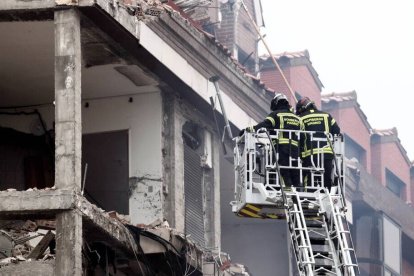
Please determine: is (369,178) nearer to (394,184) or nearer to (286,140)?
(394,184)

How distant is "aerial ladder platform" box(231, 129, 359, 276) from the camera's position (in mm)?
20516

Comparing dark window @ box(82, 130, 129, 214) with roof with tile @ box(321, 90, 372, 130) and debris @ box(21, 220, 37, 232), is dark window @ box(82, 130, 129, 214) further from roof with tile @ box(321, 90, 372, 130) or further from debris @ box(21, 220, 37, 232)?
roof with tile @ box(321, 90, 372, 130)

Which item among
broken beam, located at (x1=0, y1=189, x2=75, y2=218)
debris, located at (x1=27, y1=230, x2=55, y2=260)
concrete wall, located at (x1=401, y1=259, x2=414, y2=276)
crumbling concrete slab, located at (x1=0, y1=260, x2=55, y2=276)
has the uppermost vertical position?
broken beam, located at (x1=0, y1=189, x2=75, y2=218)

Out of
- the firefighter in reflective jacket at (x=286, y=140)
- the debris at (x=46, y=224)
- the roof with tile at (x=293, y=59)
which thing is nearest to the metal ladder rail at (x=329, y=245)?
the firefighter in reflective jacket at (x=286, y=140)

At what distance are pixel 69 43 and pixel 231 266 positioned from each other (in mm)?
7012

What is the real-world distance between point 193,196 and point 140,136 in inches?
70.1

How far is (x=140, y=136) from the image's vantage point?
87.7 feet

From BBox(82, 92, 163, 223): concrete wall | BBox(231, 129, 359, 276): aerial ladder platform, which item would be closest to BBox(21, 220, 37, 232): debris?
BBox(82, 92, 163, 223): concrete wall

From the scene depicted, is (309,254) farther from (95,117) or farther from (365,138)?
(365,138)

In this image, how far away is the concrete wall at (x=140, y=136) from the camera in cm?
2634

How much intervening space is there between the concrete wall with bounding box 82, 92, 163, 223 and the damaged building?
0.06ft

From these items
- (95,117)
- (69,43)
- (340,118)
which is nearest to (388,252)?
(340,118)

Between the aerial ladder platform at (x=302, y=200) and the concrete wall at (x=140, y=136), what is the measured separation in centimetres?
391

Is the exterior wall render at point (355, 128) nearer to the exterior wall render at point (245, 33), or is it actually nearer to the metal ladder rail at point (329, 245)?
the exterior wall render at point (245, 33)
